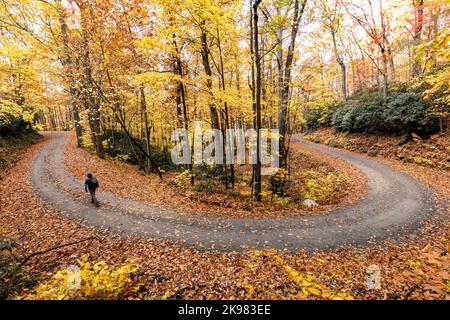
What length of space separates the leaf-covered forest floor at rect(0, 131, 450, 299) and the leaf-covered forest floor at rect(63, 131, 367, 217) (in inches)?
123

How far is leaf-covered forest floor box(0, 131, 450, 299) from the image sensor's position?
15.5 feet

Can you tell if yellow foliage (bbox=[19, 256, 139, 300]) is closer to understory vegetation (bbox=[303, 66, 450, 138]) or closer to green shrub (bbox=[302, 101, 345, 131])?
understory vegetation (bbox=[303, 66, 450, 138])

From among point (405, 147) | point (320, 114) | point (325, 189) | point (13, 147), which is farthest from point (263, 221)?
point (320, 114)

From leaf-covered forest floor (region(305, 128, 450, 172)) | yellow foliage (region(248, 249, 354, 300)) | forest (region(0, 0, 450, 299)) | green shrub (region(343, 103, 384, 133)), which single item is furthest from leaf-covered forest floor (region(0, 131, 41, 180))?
green shrub (region(343, 103, 384, 133))

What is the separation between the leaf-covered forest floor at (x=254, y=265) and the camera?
473cm

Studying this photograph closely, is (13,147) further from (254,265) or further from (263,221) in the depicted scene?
(254,265)

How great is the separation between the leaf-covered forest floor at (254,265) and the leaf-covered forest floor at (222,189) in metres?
3.12

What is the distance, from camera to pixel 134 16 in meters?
11.6

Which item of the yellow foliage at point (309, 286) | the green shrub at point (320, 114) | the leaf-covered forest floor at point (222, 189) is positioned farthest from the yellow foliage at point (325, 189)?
the green shrub at point (320, 114)

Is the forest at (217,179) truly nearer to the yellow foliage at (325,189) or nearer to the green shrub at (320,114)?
the yellow foliage at (325,189)

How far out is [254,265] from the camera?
569cm


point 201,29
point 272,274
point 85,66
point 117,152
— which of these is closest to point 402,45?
point 201,29

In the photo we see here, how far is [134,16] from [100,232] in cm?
1133

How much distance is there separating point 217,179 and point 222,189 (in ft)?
6.14
